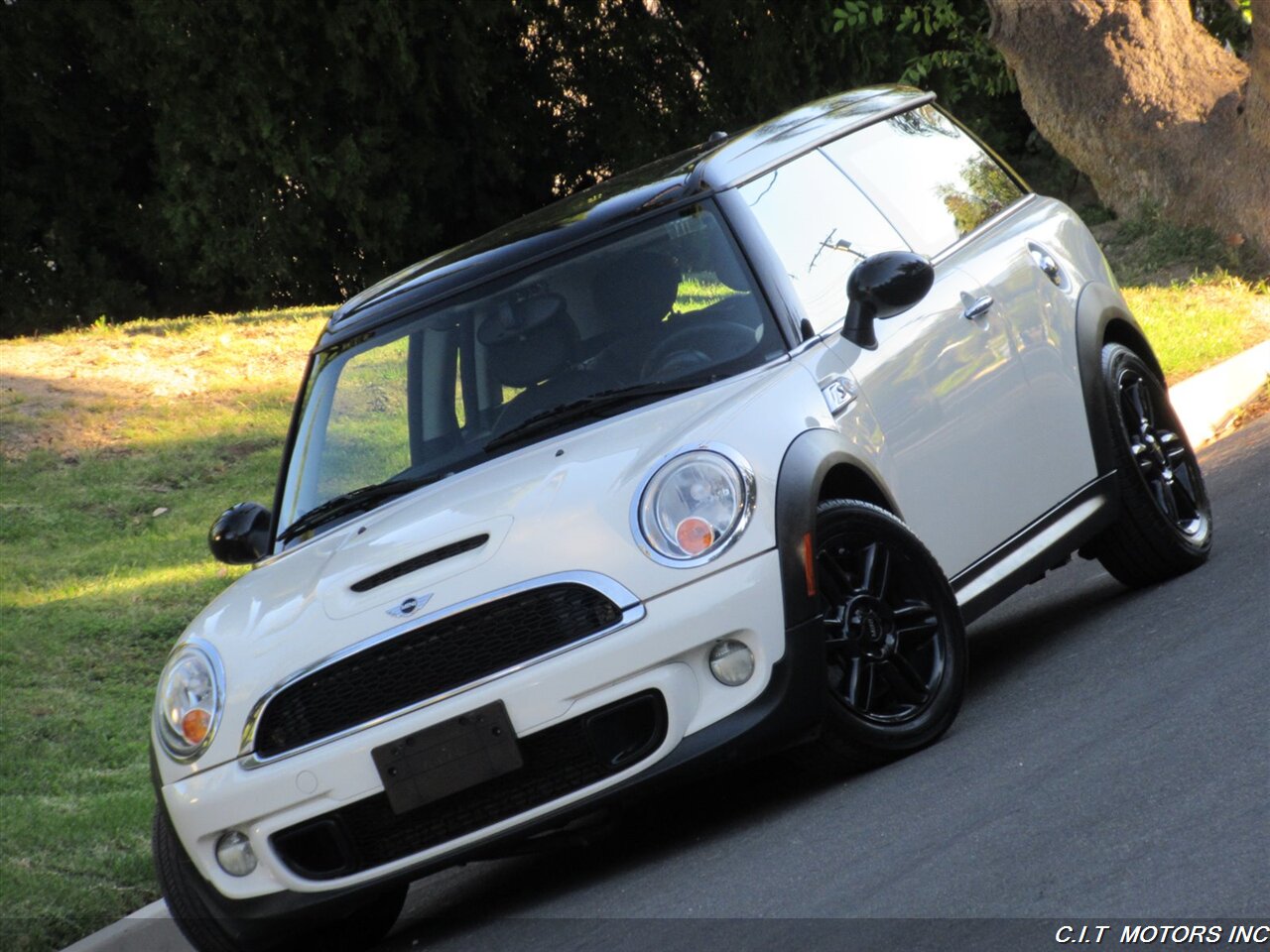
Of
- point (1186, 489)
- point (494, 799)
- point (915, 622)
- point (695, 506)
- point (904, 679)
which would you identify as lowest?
point (1186, 489)

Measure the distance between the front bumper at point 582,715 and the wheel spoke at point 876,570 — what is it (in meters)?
0.37

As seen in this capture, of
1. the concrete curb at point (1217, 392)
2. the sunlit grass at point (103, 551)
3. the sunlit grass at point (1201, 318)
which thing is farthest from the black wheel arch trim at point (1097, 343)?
the sunlit grass at point (1201, 318)

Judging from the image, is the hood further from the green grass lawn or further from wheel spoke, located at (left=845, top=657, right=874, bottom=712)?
the green grass lawn

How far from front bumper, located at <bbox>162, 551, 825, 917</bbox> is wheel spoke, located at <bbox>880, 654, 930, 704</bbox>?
1.40ft

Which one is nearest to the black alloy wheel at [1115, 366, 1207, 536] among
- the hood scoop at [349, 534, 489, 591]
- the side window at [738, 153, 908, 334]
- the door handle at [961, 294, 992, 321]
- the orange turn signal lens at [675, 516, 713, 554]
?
the door handle at [961, 294, 992, 321]

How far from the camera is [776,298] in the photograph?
5539 mm

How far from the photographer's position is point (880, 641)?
512 centimetres

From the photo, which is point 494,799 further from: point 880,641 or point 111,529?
point 111,529

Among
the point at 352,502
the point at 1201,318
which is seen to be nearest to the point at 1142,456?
the point at 352,502

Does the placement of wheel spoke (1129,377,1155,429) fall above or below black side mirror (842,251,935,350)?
below

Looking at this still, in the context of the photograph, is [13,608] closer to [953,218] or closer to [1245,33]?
[953,218]

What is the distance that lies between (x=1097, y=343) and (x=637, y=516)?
260cm

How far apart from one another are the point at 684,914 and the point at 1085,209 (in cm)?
1726

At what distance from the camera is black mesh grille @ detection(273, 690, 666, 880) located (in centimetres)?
464
